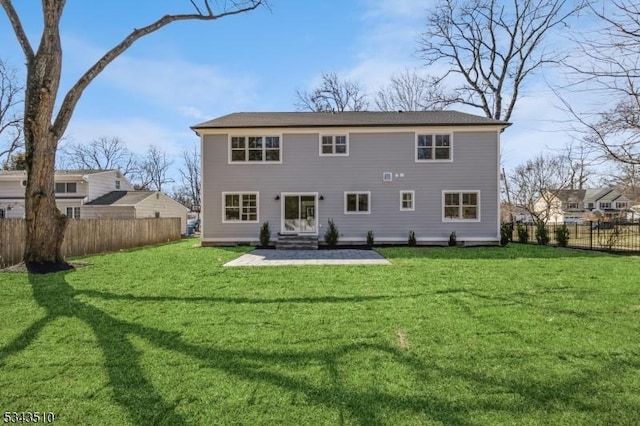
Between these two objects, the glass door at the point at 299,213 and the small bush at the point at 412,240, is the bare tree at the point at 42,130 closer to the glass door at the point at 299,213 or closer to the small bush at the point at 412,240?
the glass door at the point at 299,213

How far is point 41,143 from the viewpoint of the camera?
8.84 m

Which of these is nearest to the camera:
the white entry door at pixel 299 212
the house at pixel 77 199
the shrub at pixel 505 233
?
the shrub at pixel 505 233

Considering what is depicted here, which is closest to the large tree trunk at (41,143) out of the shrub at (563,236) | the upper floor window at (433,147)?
the upper floor window at (433,147)

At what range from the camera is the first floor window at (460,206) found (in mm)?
15219

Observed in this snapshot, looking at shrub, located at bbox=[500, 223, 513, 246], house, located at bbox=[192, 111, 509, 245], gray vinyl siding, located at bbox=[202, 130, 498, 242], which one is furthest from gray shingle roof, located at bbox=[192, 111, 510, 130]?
shrub, located at bbox=[500, 223, 513, 246]

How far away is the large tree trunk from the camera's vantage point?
28.7ft

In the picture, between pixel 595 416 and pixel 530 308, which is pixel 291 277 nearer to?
pixel 530 308

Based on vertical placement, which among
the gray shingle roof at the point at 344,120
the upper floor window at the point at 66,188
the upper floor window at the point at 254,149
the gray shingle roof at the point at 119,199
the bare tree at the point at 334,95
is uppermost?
the bare tree at the point at 334,95

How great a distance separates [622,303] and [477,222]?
33.3 ft

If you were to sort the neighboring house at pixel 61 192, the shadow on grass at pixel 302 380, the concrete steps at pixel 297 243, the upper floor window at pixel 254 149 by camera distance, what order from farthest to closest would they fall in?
1. the neighboring house at pixel 61 192
2. the upper floor window at pixel 254 149
3. the concrete steps at pixel 297 243
4. the shadow on grass at pixel 302 380

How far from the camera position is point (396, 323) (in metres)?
4.48

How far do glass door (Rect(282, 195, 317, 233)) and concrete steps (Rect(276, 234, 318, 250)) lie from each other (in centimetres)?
54

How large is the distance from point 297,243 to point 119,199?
16.6 meters

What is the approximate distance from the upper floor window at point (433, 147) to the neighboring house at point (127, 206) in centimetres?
1803
